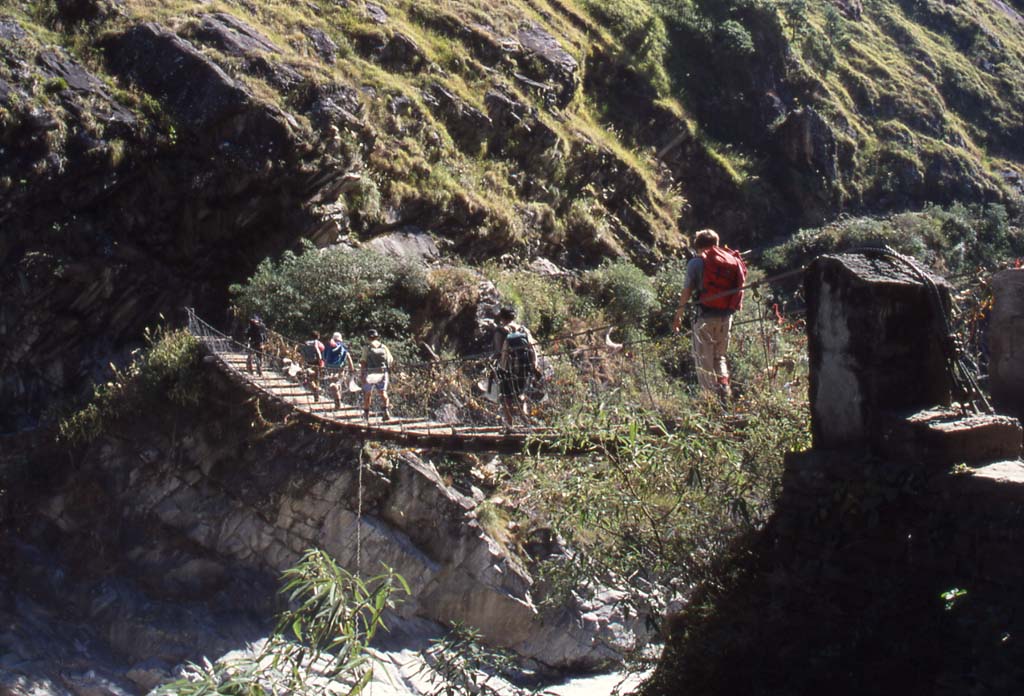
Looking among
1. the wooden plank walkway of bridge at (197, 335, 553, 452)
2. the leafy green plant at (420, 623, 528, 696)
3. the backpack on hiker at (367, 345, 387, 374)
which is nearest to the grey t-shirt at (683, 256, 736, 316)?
the wooden plank walkway of bridge at (197, 335, 553, 452)

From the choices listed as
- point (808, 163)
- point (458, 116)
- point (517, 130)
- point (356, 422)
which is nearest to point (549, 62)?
point (517, 130)

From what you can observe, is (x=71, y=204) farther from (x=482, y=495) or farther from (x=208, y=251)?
(x=482, y=495)

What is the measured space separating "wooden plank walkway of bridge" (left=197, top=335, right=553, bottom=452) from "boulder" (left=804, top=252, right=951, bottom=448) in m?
3.24

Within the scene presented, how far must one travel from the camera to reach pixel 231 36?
15648 mm

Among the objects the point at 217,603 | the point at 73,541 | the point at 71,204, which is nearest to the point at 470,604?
the point at 217,603

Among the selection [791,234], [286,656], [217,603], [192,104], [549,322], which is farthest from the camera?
[791,234]

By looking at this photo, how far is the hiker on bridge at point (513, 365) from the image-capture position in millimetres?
8633

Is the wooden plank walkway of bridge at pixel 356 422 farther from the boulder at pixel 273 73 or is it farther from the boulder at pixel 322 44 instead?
the boulder at pixel 322 44

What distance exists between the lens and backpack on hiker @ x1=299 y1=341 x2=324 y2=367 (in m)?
12.0

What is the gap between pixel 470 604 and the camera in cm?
1237

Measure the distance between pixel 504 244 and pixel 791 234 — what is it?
847 cm

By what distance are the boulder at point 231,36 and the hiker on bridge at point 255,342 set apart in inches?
180

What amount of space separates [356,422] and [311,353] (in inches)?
97.6

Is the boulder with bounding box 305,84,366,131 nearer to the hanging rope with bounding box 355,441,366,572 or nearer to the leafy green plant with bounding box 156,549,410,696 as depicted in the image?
the hanging rope with bounding box 355,441,366,572
